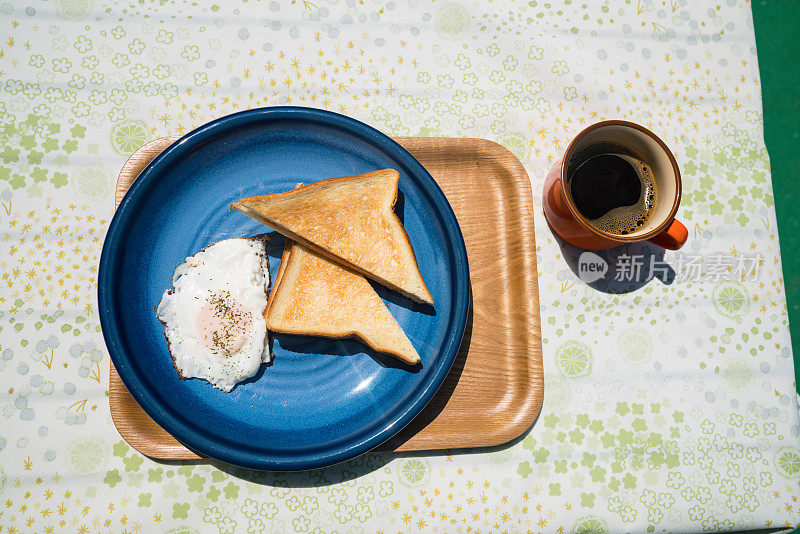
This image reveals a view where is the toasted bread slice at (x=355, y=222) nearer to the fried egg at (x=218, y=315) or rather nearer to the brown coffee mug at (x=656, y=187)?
the fried egg at (x=218, y=315)

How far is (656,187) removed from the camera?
1437mm

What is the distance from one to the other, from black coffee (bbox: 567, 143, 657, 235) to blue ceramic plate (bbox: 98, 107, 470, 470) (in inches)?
15.7

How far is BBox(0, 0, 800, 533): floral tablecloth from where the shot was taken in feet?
4.71

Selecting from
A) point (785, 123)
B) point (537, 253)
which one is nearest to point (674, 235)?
point (537, 253)

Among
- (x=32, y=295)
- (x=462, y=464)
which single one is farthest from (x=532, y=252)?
(x=32, y=295)

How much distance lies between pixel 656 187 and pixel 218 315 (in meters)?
1.31

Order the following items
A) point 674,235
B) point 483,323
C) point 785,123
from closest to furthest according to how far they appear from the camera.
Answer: point 674,235, point 483,323, point 785,123

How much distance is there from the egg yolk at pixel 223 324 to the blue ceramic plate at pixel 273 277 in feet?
0.35

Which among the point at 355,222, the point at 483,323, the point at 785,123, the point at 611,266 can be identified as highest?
the point at 785,123

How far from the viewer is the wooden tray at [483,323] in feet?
4.75

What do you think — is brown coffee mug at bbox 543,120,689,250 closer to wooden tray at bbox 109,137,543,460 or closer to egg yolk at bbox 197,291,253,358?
wooden tray at bbox 109,137,543,460

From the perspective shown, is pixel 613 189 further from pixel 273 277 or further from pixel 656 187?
pixel 273 277

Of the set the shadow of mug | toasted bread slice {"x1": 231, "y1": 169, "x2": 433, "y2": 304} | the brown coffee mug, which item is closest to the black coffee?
the brown coffee mug

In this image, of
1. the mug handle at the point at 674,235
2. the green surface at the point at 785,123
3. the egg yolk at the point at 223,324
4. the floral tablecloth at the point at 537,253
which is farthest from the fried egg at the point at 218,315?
the green surface at the point at 785,123
